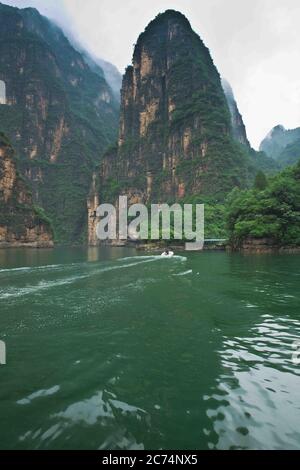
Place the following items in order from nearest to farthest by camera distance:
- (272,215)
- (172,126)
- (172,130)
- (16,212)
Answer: (272,215) → (16,212) → (172,130) → (172,126)

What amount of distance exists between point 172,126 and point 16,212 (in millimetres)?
78004

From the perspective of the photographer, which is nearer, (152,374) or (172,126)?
(152,374)

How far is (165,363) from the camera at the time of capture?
29.2ft

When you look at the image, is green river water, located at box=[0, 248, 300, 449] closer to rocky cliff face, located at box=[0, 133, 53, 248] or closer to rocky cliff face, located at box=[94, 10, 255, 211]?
rocky cliff face, located at box=[94, 10, 255, 211]

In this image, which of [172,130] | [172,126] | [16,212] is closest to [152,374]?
[16,212]

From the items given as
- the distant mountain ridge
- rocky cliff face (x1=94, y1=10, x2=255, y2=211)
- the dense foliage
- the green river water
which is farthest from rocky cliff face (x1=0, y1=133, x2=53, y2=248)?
the green river water

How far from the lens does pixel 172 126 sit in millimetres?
152625

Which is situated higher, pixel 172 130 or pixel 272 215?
pixel 172 130

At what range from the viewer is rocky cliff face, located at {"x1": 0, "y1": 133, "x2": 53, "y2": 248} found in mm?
126106

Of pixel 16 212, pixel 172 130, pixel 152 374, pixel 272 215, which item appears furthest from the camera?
pixel 172 130

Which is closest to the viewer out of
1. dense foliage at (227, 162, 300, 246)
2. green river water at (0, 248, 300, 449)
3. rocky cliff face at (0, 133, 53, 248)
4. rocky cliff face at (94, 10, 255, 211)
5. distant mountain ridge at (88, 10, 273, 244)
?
green river water at (0, 248, 300, 449)

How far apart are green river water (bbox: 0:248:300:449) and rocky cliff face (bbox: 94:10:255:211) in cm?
11060

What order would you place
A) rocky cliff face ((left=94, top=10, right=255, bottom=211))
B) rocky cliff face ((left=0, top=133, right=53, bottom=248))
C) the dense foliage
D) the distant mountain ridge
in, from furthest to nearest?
rocky cliff face ((left=94, top=10, right=255, bottom=211)) < the distant mountain ridge < rocky cliff face ((left=0, top=133, right=53, bottom=248)) < the dense foliage

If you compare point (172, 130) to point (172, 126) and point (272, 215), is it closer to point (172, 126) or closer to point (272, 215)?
point (172, 126)
